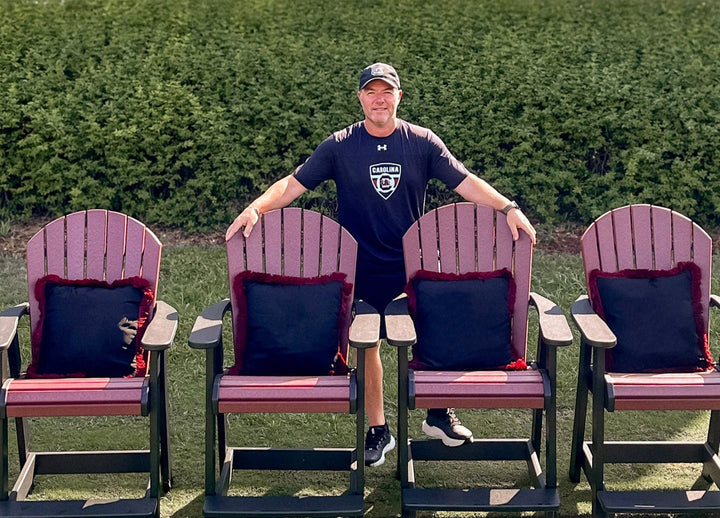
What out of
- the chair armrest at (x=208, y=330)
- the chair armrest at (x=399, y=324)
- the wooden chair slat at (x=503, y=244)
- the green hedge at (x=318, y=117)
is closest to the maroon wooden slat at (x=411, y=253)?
the chair armrest at (x=399, y=324)

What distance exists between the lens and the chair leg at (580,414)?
378 centimetres

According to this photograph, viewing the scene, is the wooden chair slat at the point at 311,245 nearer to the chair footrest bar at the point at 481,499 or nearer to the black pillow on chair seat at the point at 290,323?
the black pillow on chair seat at the point at 290,323

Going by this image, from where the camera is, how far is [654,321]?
3.84 m

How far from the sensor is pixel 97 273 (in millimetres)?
4078

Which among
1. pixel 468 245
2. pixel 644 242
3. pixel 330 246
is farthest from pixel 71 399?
pixel 644 242

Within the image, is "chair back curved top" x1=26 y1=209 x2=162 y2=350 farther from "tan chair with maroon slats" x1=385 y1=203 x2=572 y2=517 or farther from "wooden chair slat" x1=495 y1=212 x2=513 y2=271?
"wooden chair slat" x1=495 y1=212 x2=513 y2=271

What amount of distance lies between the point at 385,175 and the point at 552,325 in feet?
3.26

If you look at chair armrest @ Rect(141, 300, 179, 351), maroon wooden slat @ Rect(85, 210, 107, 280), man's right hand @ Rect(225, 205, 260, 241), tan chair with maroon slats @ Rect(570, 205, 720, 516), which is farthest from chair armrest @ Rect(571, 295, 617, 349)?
maroon wooden slat @ Rect(85, 210, 107, 280)

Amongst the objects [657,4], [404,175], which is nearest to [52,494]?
[404,175]

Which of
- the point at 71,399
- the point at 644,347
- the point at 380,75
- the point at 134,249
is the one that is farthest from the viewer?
the point at 134,249

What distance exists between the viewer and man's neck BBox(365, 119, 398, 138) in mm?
4051

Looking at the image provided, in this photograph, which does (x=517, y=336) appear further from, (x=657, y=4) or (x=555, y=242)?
(x=657, y=4)

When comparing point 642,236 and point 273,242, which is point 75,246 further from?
point 642,236

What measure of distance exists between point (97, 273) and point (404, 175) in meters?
1.44
